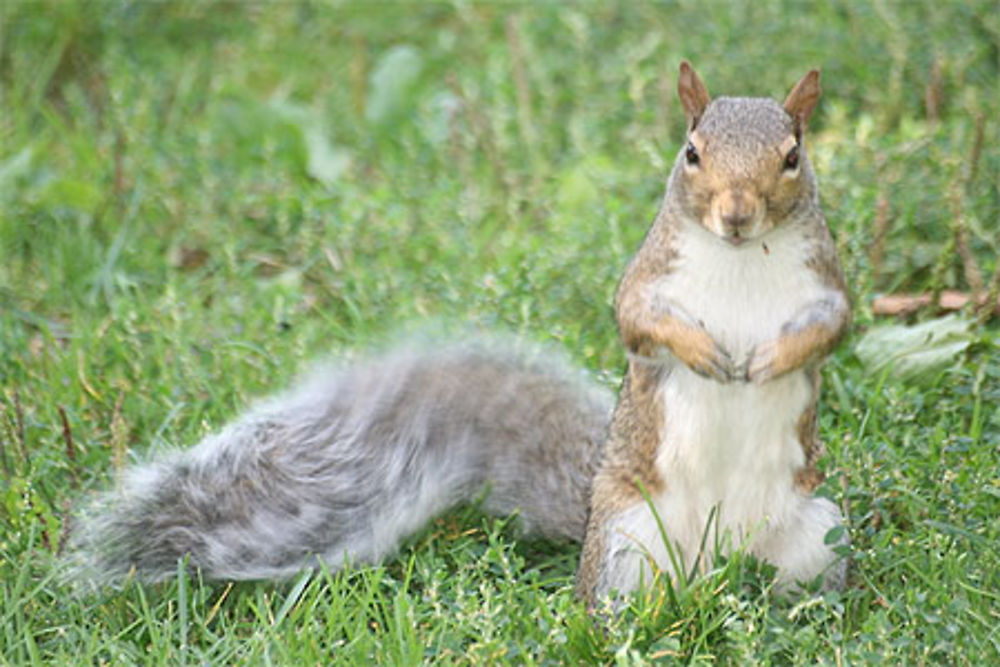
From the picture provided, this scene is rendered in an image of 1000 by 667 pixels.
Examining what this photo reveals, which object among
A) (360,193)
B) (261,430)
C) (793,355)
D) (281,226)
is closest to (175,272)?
(281,226)

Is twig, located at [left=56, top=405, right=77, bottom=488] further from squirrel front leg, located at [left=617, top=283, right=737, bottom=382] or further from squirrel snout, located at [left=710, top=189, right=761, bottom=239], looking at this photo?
squirrel snout, located at [left=710, top=189, right=761, bottom=239]

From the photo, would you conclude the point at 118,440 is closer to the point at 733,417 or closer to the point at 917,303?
the point at 733,417

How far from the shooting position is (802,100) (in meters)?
1.98

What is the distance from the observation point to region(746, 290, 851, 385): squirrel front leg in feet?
6.22

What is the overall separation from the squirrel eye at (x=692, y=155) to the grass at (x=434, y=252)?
17.2 inches

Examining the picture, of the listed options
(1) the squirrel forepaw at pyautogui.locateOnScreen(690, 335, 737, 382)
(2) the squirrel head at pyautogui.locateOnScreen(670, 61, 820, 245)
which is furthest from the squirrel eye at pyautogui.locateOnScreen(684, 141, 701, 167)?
(1) the squirrel forepaw at pyautogui.locateOnScreen(690, 335, 737, 382)

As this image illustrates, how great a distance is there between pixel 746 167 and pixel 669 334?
222 mm

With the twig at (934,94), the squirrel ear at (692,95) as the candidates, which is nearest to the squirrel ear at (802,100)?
the squirrel ear at (692,95)

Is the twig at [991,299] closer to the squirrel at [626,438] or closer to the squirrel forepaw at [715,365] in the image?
the squirrel at [626,438]

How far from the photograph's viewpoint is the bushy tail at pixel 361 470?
2.08m

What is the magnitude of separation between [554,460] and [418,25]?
224cm

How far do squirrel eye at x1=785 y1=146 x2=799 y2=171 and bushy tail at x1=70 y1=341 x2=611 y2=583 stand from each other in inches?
22.1

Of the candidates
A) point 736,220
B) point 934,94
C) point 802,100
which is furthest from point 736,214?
point 934,94

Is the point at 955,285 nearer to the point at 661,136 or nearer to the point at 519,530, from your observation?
the point at 661,136
